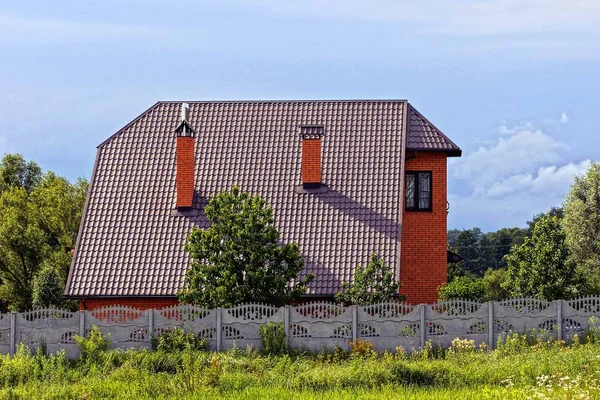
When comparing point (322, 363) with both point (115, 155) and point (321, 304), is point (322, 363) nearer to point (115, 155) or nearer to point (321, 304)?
point (321, 304)

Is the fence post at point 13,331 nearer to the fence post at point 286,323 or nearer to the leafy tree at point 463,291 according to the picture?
the fence post at point 286,323

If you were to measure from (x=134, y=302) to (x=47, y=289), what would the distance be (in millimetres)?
8205

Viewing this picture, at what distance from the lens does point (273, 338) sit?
27.4m

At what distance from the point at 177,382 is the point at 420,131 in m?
16.1

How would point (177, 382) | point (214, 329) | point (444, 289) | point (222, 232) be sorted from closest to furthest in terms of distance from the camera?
1. point (177, 382)
2. point (214, 329)
3. point (222, 232)
4. point (444, 289)

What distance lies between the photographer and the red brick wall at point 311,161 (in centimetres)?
3509

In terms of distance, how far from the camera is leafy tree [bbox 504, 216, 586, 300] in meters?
32.9

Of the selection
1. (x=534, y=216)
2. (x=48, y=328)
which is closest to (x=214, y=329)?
(x=48, y=328)

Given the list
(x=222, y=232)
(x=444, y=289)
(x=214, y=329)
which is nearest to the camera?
(x=214, y=329)

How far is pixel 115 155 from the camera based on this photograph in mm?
36781

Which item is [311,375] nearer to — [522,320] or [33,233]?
[522,320]

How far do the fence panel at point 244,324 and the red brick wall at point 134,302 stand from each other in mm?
4990

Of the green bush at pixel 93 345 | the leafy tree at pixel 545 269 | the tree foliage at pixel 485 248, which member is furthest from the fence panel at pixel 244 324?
the tree foliage at pixel 485 248

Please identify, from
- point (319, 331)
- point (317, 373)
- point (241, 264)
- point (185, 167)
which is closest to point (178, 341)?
point (241, 264)
